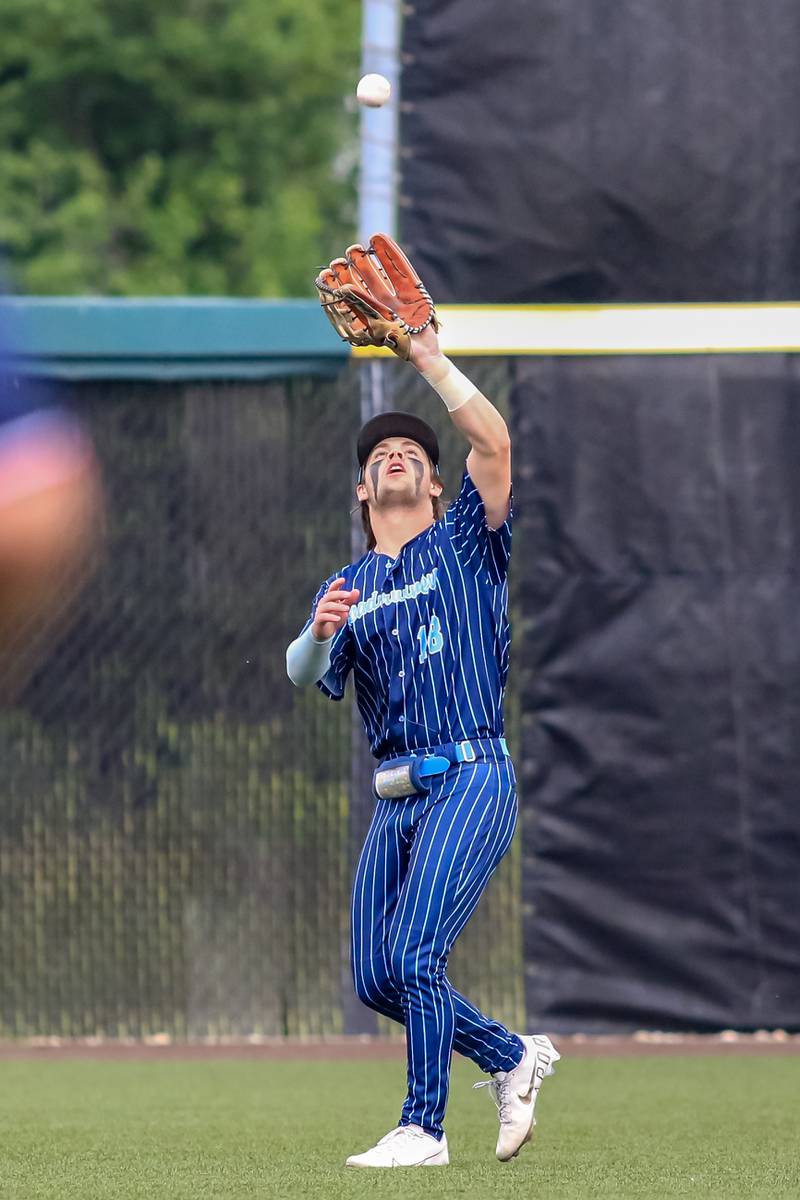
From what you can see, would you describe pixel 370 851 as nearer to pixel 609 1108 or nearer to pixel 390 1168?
pixel 390 1168

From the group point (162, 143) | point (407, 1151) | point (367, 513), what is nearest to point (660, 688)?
point (367, 513)

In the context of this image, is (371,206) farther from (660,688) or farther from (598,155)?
(660,688)

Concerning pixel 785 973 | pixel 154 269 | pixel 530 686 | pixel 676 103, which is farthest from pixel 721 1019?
pixel 154 269

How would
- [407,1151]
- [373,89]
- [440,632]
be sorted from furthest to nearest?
[373,89] → [440,632] → [407,1151]

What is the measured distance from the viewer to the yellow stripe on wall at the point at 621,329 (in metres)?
8.03

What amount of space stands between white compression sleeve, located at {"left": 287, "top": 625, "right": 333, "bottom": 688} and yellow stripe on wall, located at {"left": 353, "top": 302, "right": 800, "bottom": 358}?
303 centimetres

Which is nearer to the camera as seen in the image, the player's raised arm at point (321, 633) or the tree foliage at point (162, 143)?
the player's raised arm at point (321, 633)

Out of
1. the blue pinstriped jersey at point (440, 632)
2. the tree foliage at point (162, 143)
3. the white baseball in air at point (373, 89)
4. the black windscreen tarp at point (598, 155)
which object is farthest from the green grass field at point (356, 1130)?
the tree foliage at point (162, 143)

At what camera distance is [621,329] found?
8047 millimetres

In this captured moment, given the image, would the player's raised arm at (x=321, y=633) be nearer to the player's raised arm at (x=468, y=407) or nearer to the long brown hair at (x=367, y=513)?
the long brown hair at (x=367, y=513)

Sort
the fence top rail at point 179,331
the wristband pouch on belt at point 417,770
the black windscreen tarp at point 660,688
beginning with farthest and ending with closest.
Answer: the fence top rail at point 179,331
the black windscreen tarp at point 660,688
the wristband pouch on belt at point 417,770

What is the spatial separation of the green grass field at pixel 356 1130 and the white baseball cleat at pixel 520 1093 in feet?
0.20

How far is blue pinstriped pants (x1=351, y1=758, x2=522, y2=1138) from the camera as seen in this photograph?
15.9ft

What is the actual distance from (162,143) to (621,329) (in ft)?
44.9
